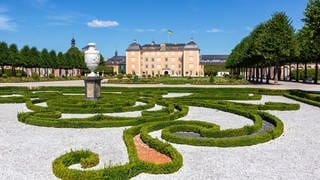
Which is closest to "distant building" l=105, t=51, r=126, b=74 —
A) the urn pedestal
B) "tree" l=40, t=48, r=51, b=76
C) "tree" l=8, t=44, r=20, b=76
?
"tree" l=40, t=48, r=51, b=76

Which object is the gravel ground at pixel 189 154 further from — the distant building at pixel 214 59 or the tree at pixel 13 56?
the distant building at pixel 214 59

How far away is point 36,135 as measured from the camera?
29.7 feet

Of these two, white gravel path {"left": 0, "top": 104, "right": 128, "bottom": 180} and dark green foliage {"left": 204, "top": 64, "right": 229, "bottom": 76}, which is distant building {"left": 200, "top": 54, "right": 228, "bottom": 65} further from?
white gravel path {"left": 0, "top": 104, "right": 128, "bottom": 180}

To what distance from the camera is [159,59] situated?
11844 cm

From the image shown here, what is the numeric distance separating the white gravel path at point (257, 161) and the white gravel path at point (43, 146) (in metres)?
1.35

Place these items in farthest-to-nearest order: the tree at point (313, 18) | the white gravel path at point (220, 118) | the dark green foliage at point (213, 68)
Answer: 1. the dark green foliage at point (213, 68)
2. the tree at point (313, 18)
3. the white gravel path at point (220, 118)

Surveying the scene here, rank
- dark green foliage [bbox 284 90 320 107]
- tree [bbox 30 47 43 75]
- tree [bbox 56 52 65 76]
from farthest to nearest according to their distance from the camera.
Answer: tree [bbox 56 52 65 76] → tree [bbox 30 47 43 75] → dark green foliage [bbox 284 90 320 107]

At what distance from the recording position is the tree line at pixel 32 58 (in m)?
55.5

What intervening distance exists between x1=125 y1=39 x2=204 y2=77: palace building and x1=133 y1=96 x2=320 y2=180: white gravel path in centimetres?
10602

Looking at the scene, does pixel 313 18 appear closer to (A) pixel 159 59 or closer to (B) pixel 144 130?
(B) pixel 144 130

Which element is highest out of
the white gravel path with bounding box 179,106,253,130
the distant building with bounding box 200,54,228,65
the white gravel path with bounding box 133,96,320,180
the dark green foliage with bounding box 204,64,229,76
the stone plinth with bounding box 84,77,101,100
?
the distant building with bounding box 200,54,228,65

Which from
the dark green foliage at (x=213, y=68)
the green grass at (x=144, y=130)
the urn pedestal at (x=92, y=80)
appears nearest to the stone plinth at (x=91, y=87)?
the urn pedestal at (x=92, y=80)

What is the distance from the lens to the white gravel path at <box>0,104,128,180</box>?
6188 mm

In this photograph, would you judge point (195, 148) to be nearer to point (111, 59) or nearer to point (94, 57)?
point (94, 57)
